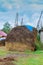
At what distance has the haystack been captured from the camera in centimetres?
2016

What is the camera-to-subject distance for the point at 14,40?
2059 centimetres

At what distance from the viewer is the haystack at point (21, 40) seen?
20156 mm

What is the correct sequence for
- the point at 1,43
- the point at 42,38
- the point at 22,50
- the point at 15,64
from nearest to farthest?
the point at 15,64
the point at 22,50
the point at 42,38
the point at 1,43

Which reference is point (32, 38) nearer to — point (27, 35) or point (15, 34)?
point (27, 35)

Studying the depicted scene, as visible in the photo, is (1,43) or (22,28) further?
(1,43)

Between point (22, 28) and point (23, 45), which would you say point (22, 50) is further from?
point (22, 28)

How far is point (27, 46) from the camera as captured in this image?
790 inches

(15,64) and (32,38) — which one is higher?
(32,38)

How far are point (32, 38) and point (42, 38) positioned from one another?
3.54m

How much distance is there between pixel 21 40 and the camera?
20.4 m

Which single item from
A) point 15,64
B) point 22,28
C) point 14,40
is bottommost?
point 15,64

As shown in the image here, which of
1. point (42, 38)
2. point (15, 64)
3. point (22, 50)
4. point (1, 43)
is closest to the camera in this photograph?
point (15, 64)

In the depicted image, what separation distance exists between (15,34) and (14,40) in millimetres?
732

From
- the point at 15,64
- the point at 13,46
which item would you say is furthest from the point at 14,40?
the point at 15,64
